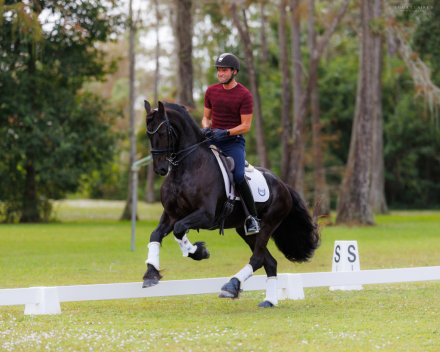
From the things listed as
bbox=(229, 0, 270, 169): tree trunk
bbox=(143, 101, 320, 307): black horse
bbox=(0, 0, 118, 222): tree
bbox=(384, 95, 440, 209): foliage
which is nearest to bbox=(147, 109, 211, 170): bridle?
bbox=(143, 101, 320, 307): black horse

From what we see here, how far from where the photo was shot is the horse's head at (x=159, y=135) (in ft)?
20.2

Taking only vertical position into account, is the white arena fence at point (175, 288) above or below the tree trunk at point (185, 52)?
below

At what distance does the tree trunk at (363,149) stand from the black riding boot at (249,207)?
51.0ft

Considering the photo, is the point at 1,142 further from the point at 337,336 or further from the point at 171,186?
the point at 337,336

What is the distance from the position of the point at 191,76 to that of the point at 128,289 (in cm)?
1705

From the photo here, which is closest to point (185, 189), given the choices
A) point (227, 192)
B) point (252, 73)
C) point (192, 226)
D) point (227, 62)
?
point (192, 226)

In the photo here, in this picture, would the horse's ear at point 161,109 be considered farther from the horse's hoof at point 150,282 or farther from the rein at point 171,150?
the horse's hoof at point 150,282

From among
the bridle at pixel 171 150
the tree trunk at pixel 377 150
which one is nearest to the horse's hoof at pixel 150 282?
the bridle at pixel 171 150

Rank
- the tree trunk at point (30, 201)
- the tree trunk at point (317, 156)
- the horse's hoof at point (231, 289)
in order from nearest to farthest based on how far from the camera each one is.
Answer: the horse's hoof at point (231, 289) → the tree trunk at point (30, 201) → the tree trunk at point (317, 156)

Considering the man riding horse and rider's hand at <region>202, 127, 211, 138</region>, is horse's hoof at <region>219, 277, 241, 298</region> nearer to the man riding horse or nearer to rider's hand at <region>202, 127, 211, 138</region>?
the man riding horse

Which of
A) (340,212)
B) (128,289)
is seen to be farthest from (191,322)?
(340,212)

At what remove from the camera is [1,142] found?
71.3ft

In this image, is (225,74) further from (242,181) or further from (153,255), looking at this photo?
(153,255)

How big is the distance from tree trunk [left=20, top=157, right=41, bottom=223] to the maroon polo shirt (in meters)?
18.6
